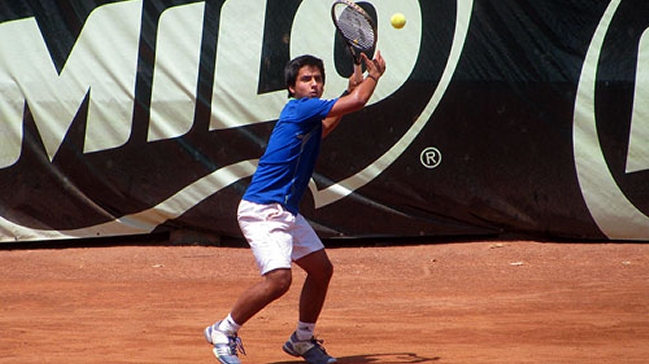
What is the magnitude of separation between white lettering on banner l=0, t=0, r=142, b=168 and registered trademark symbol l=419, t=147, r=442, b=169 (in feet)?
9.08

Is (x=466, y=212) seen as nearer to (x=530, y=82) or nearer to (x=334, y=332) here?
(x=530, y=82)

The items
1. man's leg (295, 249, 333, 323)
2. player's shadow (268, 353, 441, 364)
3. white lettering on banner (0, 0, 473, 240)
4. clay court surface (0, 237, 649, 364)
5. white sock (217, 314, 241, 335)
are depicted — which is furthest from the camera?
white lettering on banner (0, 0, 473, 240)

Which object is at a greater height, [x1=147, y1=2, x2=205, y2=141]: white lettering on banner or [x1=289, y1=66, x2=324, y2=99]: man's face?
[x1=289, y1=66, x2=324, y2=99]: man's face

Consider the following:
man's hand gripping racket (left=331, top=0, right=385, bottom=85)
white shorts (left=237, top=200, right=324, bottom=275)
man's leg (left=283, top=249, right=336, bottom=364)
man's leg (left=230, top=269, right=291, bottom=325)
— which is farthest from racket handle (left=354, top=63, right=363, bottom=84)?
man's leg (left=230, top=269, right=291, bottom=325)

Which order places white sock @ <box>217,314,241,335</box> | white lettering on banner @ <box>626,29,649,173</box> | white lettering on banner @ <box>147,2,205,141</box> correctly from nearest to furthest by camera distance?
white sock @ <box>217,314,241,335</box>
white lettering on banner @ <box>626,29,649,173</box>
white lettering on banner @ <box>147,2,205,141</box>

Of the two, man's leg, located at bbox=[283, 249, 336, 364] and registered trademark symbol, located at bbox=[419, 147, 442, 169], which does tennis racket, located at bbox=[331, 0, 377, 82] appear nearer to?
man's leg, located at bbox=[283, 249, 336, 364]

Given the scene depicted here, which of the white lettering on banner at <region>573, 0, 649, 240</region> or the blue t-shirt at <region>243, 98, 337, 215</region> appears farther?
the white lettering on banner at <region>573, 0, 649, 240</region>

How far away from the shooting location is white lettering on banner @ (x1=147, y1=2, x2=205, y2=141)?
966cm

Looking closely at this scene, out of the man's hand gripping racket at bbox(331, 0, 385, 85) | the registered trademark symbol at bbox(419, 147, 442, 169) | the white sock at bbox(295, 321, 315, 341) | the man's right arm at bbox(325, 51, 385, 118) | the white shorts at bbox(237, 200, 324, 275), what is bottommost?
the white sock at bbox(295, 321, 315, 341)

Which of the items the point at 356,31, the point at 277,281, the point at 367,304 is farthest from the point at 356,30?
the point at 367,304

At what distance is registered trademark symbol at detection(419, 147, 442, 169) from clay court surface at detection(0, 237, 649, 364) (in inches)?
30.9

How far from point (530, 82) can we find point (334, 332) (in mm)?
4093

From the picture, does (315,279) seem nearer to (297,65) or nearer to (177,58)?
(297,65)

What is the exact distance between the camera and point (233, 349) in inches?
197
